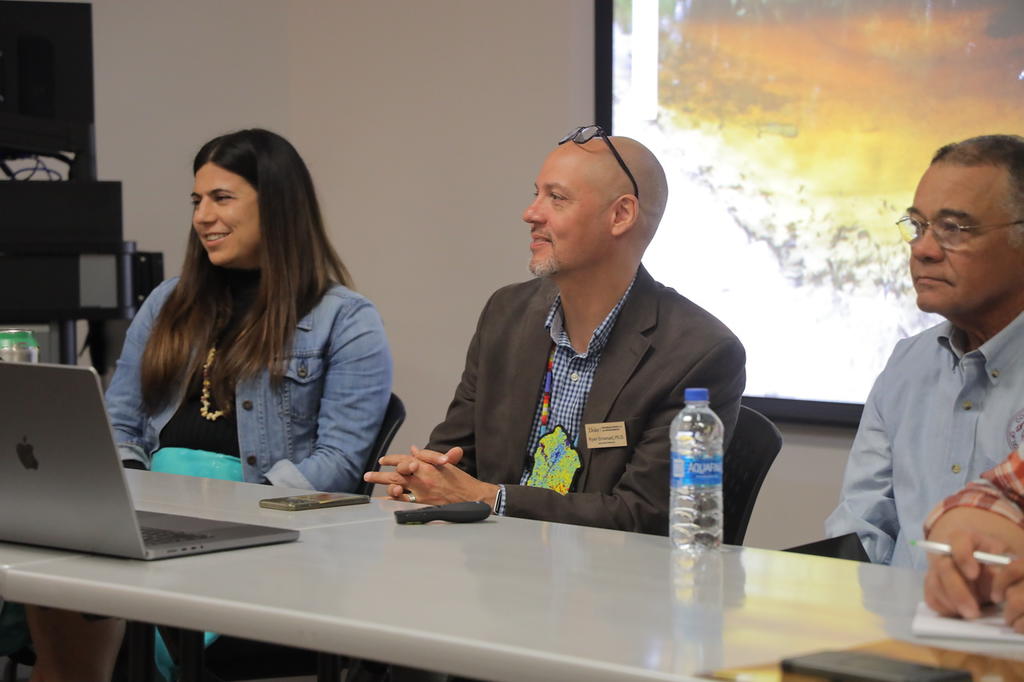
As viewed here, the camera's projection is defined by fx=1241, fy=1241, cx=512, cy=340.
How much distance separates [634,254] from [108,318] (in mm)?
1939

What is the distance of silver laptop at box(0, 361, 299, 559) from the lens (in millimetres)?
1546

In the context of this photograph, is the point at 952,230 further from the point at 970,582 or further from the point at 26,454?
the point at 26,454

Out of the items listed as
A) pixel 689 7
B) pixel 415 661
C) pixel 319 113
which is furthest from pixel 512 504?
pixel 319 113

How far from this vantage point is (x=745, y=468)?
7.63 ft

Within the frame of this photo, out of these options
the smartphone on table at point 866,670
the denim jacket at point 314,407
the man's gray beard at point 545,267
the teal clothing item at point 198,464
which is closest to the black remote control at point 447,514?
the man's gray beard at point 545,267

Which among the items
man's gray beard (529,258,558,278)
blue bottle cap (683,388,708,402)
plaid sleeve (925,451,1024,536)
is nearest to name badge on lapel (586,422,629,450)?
man's gray beard (529,258,558,278)

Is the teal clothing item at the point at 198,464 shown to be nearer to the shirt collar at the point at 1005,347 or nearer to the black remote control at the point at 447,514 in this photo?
the black remote control at the point at 447,514

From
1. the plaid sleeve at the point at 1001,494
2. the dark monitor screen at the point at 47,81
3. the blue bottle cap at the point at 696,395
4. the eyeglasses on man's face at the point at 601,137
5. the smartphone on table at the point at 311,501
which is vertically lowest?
the smartphone on table at the point at 311,501

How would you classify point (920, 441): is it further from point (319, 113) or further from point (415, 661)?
point (319, 113)

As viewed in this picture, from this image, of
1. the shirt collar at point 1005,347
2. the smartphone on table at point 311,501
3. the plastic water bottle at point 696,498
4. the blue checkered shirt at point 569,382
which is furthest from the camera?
the blue checkered shirt at point 569,382

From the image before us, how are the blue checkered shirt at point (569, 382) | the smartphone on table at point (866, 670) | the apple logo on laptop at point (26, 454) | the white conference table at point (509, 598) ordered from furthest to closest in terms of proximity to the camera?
the blue checkered shirt at point (569, 382)
the apple logo on laptop at point (26, 454)
the white conference table at point (509, 598)
the smartphone on table at point (866, 670)

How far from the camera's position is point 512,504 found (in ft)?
7.41

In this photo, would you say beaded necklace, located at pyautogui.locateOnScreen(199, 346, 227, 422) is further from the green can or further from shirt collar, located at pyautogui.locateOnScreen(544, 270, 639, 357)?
shirt collar, located at pyautogui.locateOnScreen(544, 270, 639, 357)

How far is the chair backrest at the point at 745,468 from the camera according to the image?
2285mm
